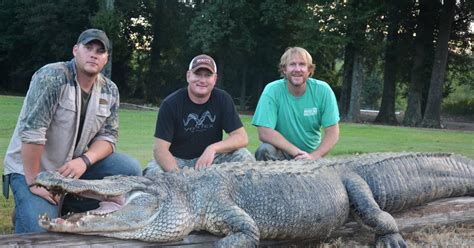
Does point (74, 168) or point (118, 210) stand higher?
point (74, 168)

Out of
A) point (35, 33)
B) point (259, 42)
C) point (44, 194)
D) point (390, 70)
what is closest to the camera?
point (44, 194)

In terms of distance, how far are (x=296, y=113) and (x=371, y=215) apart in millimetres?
1948

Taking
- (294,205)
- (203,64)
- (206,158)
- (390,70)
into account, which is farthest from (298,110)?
(390,70)

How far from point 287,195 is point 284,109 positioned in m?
2.08

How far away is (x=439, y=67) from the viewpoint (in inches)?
1107

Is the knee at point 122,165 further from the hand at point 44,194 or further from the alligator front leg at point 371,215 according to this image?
the alligator front leg at point 371,215

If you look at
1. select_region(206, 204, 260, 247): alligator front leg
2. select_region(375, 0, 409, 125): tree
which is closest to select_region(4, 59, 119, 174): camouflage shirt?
select_region(206, 204, 260, 247): alligator front leg

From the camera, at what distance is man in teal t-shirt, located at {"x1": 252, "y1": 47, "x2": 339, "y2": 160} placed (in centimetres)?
632

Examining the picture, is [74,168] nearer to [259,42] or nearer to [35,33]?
[259,42]

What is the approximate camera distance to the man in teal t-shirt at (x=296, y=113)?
20.7 feet

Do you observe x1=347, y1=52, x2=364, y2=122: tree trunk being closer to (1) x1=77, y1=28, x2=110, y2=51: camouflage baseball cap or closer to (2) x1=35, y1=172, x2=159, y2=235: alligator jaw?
(1) x1=77, y1=28, x2=110, y2=51: camouflage baseball cap

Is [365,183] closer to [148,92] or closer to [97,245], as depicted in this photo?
[97,245]

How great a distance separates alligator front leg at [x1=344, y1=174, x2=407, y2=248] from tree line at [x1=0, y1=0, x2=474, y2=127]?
24.1 metres

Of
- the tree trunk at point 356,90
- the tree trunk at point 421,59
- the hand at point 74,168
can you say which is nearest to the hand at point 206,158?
the hand at point 74,168
